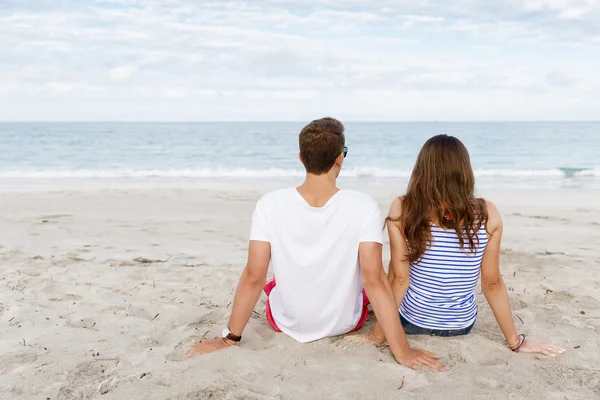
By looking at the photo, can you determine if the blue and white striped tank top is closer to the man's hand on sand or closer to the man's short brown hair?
the man's short brown hair

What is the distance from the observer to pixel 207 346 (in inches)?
131

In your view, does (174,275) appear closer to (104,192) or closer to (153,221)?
(153,221)

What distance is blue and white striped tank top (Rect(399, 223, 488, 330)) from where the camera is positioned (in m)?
3.28

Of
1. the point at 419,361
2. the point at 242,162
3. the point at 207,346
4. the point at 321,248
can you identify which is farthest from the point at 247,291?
the point at 242,162

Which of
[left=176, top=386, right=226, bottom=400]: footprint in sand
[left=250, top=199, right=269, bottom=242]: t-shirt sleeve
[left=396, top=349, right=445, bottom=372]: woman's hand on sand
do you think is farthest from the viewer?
[left=250, top=199, right=269, bottom=242]: t-shirt sleeve

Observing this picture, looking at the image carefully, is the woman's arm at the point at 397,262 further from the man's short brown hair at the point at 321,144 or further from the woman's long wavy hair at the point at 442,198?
the man's short brown hair at the point at 321,144

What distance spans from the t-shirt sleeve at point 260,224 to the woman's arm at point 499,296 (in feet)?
4.12

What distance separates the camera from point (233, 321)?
133 inches

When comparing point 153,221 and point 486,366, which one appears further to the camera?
point 153,221

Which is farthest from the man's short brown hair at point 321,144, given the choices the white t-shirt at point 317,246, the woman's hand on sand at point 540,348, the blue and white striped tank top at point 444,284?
the woman's hand on sand at point 540,348

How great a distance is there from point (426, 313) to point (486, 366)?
0.47 meters

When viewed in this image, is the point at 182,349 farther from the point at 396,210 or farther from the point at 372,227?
the point at 396,210

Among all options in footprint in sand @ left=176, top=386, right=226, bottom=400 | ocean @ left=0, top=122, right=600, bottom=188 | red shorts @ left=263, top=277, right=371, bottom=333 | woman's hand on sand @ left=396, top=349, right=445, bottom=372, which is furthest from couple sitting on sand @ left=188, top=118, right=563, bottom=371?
ocean @ left=0, top=122, right=600, bottom=188

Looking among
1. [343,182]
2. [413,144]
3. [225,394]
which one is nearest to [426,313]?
[225,394]
